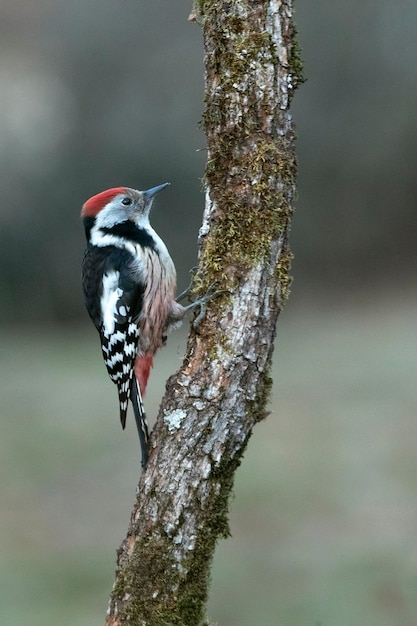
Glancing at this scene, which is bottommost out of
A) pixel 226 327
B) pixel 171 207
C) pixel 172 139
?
pixel 226 327

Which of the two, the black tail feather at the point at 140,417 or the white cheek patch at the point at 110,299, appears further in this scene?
the white cheek patch at the point at 110,299

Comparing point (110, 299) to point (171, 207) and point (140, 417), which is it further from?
point (171, 207)

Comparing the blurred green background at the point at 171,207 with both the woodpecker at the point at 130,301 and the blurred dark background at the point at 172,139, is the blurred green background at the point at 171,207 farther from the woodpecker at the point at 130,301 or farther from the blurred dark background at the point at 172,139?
the woodpecker at the point at 130,301

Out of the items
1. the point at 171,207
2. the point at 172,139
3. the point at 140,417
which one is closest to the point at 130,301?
the point at 140,417

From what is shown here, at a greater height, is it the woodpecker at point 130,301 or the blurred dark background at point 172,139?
the blurred dark background at point 172,139

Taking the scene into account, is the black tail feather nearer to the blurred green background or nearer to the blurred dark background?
the blurred green background

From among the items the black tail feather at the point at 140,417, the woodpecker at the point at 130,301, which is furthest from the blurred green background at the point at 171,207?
the black tail feather at the point at 140,417

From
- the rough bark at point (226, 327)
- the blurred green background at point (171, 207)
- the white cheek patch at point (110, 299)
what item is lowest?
the rough bark at point (226, 327)

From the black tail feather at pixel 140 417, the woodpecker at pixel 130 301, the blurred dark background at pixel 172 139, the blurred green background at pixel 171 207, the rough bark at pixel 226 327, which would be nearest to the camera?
the rough bark at pixel 226 327

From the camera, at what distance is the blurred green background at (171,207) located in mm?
9242

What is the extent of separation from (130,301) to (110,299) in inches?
4.0

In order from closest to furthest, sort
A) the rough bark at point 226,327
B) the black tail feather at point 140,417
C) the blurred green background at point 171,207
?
the rough bark at point 226,327 < the black tail feather at point 140,417 < the blurred green background at point 171,207

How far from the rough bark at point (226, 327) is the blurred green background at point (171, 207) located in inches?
204

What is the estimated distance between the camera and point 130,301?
174 inches
